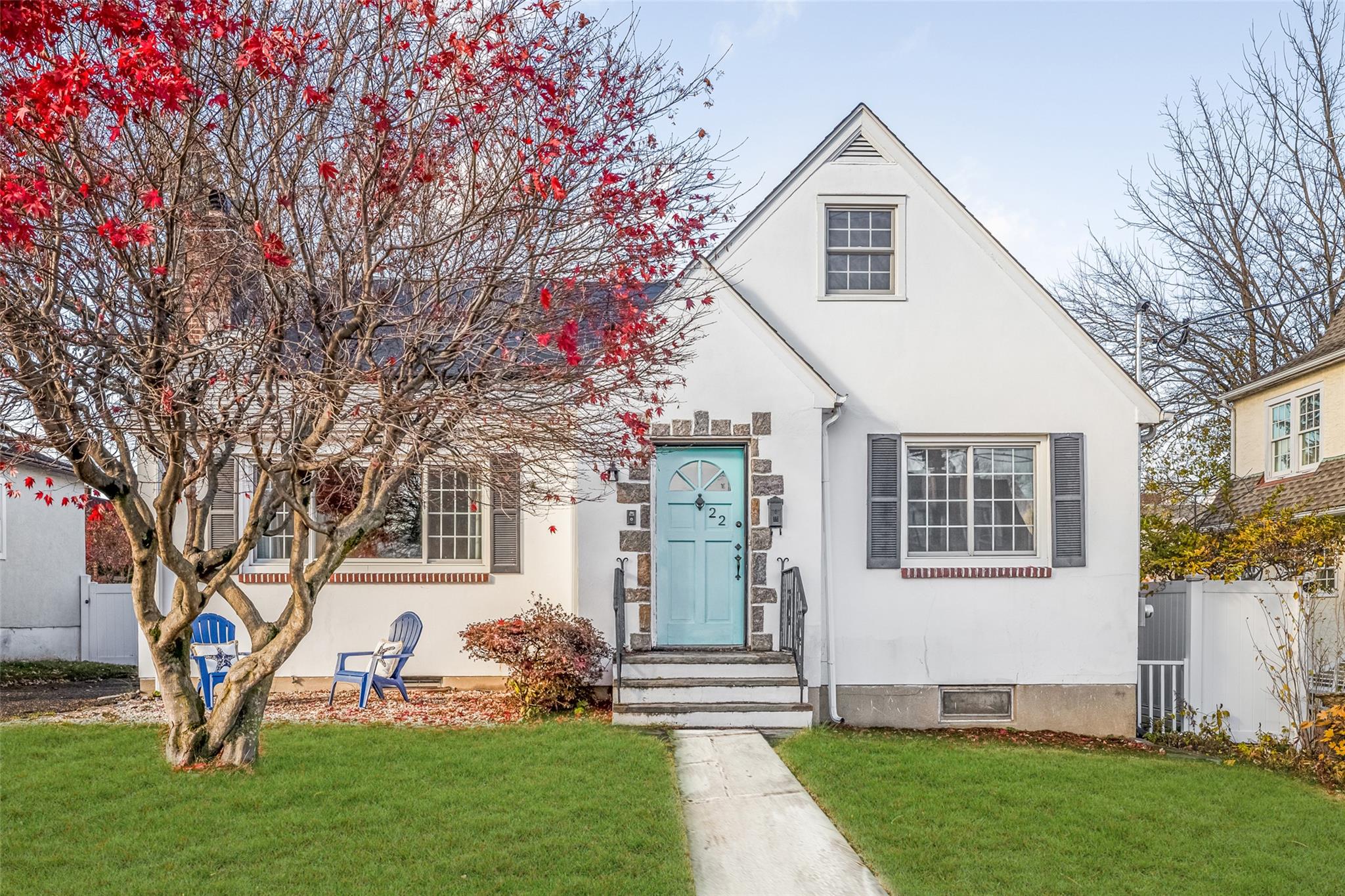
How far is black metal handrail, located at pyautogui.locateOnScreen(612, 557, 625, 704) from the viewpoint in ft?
29.0

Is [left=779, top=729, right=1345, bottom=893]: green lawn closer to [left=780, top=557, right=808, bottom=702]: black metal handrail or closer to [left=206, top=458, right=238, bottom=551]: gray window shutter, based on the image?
[left=780, top=557, right=808, bottom=702]: black metal handrail

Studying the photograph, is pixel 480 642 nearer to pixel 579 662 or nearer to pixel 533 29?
pixel 579 662

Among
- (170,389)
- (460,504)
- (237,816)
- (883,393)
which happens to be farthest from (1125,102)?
(237,816)

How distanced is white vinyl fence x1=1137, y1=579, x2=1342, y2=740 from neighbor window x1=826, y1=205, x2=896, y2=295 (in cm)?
473

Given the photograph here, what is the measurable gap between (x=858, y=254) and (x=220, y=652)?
7.91m

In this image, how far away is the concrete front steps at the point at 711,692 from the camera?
8609mm

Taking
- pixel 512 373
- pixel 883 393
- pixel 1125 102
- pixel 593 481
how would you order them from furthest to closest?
pixel 1125 102 → pixel 883 393 → pixel 593 481 → pixel 512 373

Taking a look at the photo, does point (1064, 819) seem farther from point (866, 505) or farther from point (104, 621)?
point (104, 621)

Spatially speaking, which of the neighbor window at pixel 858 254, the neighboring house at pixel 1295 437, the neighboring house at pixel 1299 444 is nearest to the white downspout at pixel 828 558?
the neighbor window at pixel 858 254

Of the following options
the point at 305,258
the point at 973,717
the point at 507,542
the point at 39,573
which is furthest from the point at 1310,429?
the point at 39,573

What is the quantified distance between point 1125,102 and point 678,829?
11.0 metres

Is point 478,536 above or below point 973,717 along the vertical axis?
above

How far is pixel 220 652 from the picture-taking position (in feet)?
31.6

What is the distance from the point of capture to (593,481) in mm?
9531
